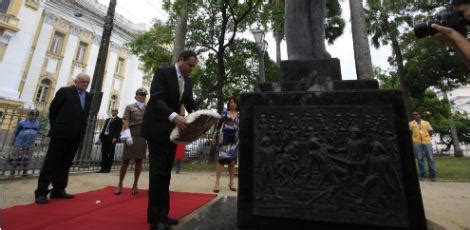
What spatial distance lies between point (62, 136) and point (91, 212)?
136cm

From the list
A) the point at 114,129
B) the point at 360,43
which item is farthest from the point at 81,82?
the point at 360,43

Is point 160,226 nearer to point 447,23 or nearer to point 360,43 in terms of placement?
point 447,23

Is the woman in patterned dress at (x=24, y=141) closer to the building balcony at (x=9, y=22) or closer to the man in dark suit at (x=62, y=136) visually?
the man in dark suit at (x=62, y=136)

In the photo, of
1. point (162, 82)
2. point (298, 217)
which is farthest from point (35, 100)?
point (298, 217)

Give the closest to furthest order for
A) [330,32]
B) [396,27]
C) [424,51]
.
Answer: [424,51], [396,27], [330,32]

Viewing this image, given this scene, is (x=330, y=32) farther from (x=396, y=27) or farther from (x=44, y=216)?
(x=44, y=216)

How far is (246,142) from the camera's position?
2369 millimetres

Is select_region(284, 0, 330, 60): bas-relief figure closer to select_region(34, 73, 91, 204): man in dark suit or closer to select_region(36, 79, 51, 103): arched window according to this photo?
select_region(34, 73, 91, 204): man in dark suit

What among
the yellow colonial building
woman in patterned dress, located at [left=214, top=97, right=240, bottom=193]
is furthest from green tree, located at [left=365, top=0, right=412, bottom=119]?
the yellow colonial building

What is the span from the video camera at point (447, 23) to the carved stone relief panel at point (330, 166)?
1.90ft

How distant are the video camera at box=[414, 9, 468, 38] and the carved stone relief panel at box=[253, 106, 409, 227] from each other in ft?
1.90

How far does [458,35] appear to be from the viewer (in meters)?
1.79

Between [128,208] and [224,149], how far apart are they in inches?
81.9

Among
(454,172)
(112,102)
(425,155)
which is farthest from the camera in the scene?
(112,102)
